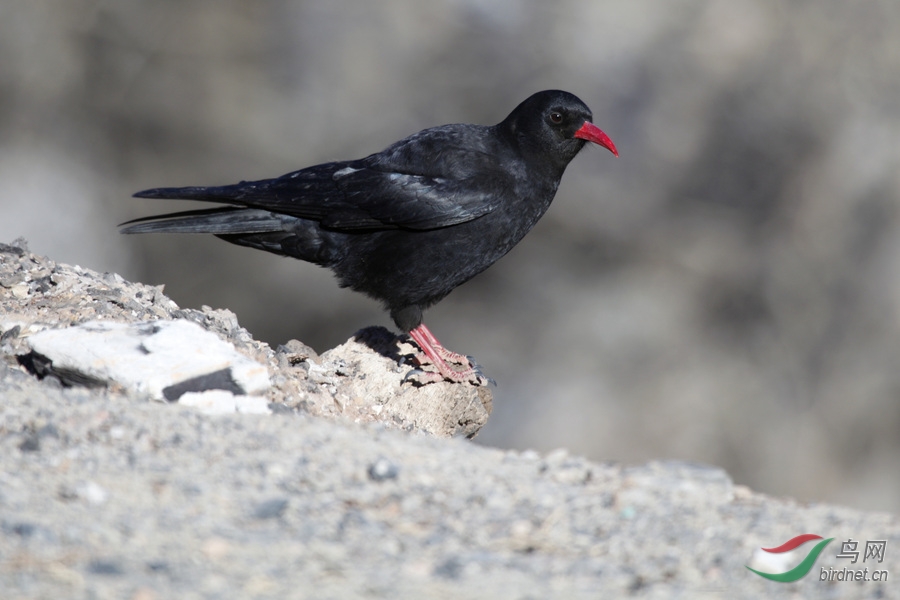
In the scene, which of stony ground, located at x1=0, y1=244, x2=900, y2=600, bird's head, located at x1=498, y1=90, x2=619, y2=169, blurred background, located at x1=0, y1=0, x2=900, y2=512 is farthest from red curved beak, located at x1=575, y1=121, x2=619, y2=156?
blurred background, located at x1=0, y1=0, x2=900, y2=512

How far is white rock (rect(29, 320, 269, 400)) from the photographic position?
168 inches

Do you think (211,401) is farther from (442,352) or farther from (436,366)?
(442,352)

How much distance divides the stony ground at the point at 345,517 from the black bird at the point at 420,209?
2.51 m

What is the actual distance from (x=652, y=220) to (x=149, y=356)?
29.6ft

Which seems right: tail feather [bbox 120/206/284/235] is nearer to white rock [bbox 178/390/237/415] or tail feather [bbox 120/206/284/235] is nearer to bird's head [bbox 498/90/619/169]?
bird's head [bbox 498/90/619/169]

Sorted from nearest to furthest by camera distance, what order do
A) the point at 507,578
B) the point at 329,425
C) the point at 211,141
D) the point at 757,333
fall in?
the point at 507,578, the point at 329,425, the point at 757,333, the point at 211,141

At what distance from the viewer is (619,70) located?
1248cm

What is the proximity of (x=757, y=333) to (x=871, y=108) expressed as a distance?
3198mm

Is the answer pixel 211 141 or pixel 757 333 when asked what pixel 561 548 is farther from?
pixel 211 141

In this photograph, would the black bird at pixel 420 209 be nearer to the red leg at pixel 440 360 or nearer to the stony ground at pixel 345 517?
the red leg at pixel 440 360

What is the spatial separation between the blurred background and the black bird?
5.62m

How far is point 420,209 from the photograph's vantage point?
641 cm

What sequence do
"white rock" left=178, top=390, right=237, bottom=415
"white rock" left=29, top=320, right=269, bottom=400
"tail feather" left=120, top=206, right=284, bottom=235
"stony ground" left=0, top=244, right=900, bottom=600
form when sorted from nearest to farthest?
"stony ground" left=0, top=244, right=900, bottom=600, "white rock" left=178, top=390, right=237, bottom=415, "white rock" left=29, top=320, right=269, bottom=400, "tail feather" left=120, top=206, right=284, bottom=235

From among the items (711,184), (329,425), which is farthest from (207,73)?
(329,425)
